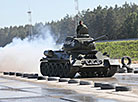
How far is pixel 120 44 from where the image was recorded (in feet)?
288

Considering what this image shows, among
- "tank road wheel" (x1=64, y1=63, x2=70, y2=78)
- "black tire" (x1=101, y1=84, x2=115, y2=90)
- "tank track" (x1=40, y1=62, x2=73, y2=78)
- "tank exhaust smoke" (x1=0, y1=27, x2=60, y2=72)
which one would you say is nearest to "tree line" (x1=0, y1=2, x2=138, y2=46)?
"tank exhaust smoke" (x1=0, y1=27, x2=60, y2=72)

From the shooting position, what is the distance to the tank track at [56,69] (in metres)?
26.9

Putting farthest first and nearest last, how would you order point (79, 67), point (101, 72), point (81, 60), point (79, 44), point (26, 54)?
point (26, 54), point (79, 44), point (101, 72), point (81, 60), point (79, 67)

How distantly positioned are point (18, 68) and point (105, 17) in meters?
75.1

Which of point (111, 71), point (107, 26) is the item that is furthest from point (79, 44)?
point (107, 26)

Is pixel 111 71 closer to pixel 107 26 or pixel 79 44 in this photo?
pixel 79 44

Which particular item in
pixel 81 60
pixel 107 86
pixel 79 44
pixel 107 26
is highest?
pixel 107 26

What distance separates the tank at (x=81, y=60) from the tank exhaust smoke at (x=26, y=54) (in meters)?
10.8

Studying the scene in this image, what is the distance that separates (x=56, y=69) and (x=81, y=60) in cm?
271

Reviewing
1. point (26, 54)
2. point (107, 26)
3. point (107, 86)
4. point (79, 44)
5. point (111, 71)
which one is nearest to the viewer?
point (107, 86)

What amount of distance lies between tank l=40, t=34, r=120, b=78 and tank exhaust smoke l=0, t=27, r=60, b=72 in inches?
424

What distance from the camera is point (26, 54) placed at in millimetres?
40625

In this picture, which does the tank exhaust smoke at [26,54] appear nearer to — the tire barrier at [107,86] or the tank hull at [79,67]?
the tank hull at [79,67]

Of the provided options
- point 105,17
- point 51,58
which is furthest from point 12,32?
point 51,58
